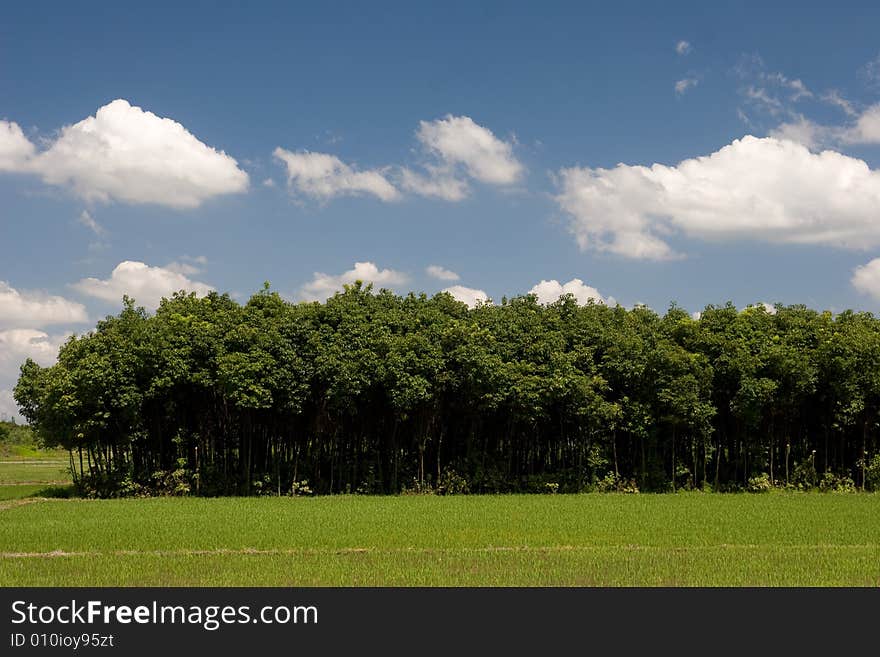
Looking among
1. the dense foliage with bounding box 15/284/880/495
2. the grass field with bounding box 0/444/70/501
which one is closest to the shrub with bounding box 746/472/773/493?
the dense foliage with bounding box 15/284/880/495

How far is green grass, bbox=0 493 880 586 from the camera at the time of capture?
13.4 meters

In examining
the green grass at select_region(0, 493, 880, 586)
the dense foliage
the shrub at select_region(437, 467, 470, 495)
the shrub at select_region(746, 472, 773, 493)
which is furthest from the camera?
the shrub at select_region(746, 472, 773, 493)

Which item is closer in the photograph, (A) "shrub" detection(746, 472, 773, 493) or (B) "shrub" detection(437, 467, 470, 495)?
(B) "shrub" detection(437, 467, 470, 495)

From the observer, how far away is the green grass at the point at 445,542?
1337 centimetres

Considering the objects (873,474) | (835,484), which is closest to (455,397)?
(835,484)

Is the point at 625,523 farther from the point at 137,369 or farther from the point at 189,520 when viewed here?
the point at 137,369

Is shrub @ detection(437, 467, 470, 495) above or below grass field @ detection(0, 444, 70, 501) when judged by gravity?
above

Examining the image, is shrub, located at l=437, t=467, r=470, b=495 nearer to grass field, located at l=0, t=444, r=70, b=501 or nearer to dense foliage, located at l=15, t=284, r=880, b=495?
dense foliage, located at l=15, t=284, r=880, b=495

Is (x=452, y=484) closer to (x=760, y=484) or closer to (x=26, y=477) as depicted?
(x=760, y=484)

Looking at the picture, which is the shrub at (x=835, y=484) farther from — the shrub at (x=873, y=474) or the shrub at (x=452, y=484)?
the shrub at (x=452, y=484)

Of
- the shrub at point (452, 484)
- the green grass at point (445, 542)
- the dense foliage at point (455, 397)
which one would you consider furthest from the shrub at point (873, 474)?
the shrub at point (452, 484)

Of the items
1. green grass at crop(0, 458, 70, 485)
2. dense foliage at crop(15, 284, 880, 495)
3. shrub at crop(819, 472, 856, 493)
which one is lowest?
green grass at crop(0, 458, 70, 485)

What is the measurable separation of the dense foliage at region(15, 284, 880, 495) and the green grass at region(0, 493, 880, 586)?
11.3 feet

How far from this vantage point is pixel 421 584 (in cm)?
1262
